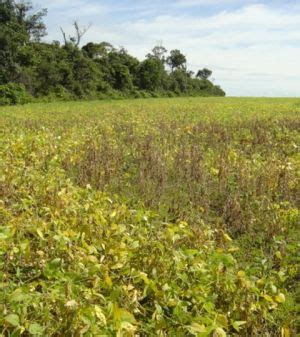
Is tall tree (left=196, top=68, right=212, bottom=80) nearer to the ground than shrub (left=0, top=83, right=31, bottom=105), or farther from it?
farther from it

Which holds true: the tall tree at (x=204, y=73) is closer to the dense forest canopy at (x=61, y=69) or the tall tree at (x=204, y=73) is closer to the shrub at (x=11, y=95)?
the dense forest canopy at (x=61, y=69)

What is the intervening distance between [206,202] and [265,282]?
235cm

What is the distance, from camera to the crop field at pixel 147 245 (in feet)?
8.55

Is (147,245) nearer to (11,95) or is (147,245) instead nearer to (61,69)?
(11,95)

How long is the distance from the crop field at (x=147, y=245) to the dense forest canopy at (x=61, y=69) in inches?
1053

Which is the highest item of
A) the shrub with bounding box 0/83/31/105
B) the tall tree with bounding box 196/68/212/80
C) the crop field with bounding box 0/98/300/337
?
the tall tree with bounding box 196/68/212/80

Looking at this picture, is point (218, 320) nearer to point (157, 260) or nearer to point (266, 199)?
point (157, 260)

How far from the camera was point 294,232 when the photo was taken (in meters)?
4.98

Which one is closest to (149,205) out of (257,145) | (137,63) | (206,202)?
(206,202)

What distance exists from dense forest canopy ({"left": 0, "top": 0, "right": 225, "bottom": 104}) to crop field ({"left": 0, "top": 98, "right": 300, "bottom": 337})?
1053 inches

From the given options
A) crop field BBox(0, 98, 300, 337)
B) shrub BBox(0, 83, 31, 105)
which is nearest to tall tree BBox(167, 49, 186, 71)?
shrub BBox(0, 83, 31, 105)

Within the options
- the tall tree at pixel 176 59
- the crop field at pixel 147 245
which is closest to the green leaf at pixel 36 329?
the crop field at pixel 147 245

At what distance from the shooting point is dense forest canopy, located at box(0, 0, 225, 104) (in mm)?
35875

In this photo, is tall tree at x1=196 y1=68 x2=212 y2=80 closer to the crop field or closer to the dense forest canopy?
the dense forest canopy
